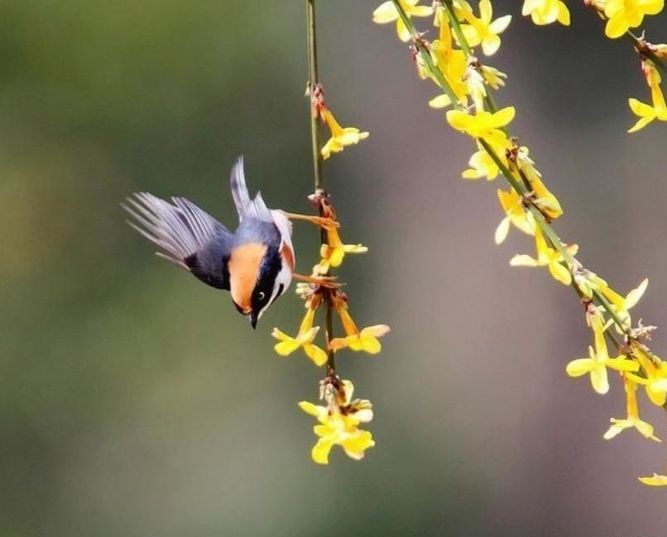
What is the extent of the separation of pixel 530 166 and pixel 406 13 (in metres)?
0.16

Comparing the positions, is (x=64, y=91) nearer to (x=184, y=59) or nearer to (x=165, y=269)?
(x=184, y=59)

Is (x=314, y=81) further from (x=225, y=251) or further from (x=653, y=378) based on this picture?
(x=225, y=251)

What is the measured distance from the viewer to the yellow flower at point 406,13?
95 centimetres

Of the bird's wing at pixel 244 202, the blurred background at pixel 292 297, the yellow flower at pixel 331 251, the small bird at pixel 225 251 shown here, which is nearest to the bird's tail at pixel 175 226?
the small bird at pixel 225 251

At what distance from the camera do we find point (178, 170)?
3705mm

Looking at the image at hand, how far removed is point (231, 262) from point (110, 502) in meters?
2.59

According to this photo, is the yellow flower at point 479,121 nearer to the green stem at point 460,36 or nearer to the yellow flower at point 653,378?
the green stem at point 460,36

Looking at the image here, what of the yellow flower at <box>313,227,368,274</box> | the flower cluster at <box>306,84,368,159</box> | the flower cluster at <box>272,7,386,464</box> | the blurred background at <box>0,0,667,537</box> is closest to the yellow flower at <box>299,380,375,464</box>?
the flower cluster at <box>272,7,386,464</box>

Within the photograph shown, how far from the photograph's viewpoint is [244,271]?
137cm

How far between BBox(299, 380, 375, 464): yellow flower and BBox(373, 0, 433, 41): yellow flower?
11.9 inches

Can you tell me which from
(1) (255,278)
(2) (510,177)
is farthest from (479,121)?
(1) (255,278)

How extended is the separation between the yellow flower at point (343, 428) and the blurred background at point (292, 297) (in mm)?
2626

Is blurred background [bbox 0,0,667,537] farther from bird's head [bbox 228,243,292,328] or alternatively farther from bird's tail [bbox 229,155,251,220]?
bird's head [bbox 228,243,292,328]

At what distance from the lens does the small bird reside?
1.33m
